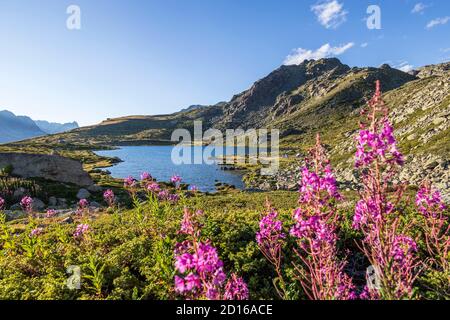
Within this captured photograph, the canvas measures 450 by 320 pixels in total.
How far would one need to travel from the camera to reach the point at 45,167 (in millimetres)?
40250

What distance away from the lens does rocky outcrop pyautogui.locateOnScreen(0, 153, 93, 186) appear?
39.0 m

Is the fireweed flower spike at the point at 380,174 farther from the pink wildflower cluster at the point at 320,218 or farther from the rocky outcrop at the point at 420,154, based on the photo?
the rocky outcrop at the point at 420,154

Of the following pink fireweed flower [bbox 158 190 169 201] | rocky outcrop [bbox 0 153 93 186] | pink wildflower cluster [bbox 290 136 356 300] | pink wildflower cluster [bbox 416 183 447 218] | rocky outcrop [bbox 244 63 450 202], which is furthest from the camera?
rocky outcrop [bbox 0 153 93 186]

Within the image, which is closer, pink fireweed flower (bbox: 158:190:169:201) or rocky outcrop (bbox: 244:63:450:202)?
pink fireweed flower (bbox: 158:190:169:201)

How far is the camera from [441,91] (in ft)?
258

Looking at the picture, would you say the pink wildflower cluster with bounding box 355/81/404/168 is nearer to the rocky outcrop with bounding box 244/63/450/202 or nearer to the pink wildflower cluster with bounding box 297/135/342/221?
the pink wildflower cluster with bounding box 297/135/342/221

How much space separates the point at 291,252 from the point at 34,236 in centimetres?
947

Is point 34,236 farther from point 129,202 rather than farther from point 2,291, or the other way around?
point 129,202

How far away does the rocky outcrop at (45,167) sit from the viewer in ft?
128

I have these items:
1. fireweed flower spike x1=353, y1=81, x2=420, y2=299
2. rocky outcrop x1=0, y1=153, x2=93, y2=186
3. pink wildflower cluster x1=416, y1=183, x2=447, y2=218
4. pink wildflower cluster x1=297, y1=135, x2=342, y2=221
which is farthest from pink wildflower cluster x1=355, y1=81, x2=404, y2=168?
rocky outcrop x1=0, y1=153, x2=93, y2=186

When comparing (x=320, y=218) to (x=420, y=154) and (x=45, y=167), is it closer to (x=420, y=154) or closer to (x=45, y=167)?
(x=45, y=167)

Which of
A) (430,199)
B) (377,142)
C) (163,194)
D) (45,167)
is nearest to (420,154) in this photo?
(163,194)

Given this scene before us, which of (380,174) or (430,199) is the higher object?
(380,174)
